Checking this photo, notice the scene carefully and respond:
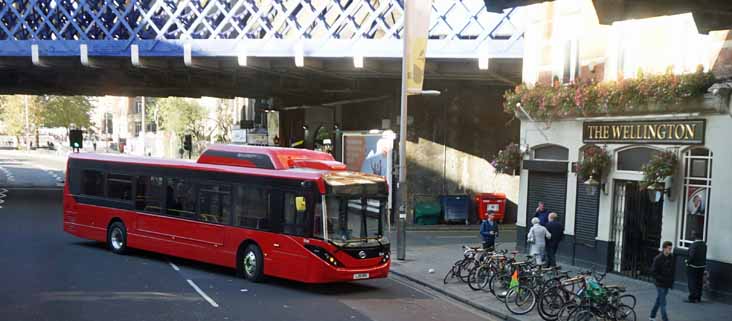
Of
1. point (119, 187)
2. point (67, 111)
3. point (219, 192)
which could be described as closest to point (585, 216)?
point (219, 192)

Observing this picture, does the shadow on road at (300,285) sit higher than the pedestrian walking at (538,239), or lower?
lower

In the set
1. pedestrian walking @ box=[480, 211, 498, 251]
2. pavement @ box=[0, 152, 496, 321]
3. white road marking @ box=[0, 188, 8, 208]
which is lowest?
white road marking @ box=[0, 188, 8, 208]

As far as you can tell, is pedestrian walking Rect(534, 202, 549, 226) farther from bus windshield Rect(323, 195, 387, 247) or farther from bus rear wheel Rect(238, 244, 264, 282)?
bus rear wheel Rect(238, 244, 264, 282)

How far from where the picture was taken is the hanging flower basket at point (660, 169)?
580 inches

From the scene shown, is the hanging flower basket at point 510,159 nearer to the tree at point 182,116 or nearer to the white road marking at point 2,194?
the white road marking at point 2,194

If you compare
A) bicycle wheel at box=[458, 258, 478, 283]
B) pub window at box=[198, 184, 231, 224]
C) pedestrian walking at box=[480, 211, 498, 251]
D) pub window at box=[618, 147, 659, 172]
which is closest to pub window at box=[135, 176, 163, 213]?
pub window at box=[198, 184, 231, 224]

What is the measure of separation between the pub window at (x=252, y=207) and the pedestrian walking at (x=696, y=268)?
8550mm

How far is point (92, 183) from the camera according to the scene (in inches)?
781

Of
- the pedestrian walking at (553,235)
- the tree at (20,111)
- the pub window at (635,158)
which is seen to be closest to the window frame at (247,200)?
the pedestrian walking at (553,235)

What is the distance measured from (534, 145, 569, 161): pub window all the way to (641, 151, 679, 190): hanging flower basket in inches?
146

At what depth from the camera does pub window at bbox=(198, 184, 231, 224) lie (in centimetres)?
1606

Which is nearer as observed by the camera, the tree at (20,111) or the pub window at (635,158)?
the pub window at (635,158)

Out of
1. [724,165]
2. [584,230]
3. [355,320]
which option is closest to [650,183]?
[724,165]

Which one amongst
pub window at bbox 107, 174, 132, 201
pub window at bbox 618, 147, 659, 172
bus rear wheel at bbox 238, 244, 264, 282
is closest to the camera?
bus rear wheel at bbox 238, 244, 264, 282
